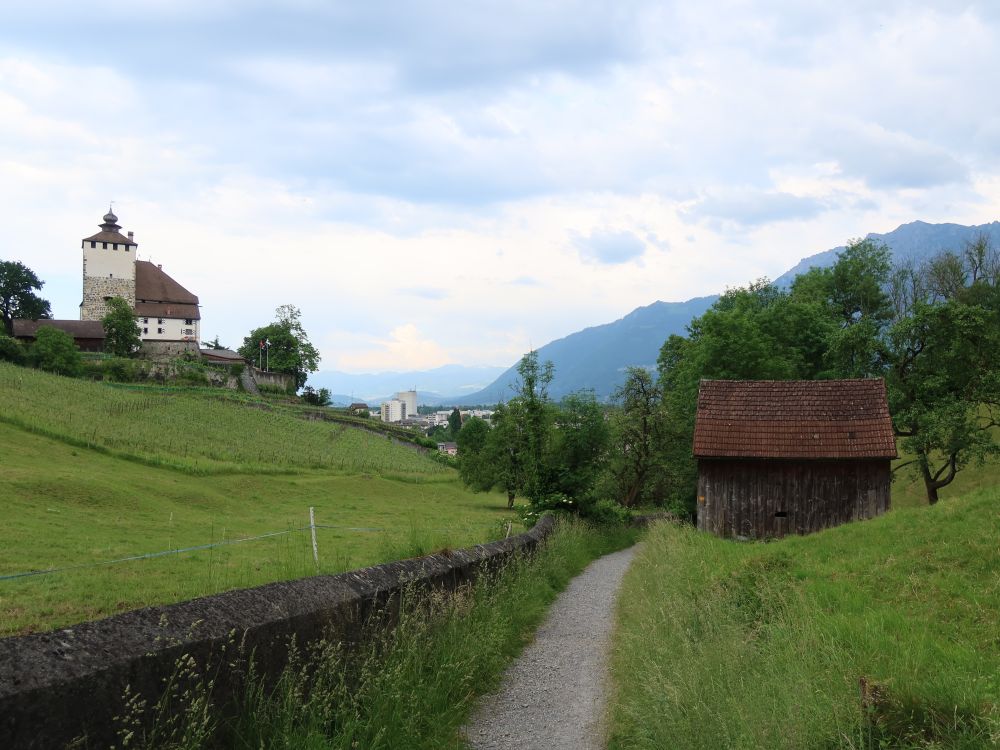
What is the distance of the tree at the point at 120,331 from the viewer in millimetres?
93062

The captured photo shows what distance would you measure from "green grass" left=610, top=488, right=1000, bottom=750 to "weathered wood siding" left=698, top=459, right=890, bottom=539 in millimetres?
11271

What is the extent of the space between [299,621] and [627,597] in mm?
9114

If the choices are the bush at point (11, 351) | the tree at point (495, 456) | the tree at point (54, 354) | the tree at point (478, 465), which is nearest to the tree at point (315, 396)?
the tree at point (54, 354)

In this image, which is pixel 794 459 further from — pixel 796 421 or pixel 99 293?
pixel 99 293

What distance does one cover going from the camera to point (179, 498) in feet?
102

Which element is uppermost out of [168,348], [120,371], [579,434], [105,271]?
[105,271]

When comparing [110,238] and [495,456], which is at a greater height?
[110,238]

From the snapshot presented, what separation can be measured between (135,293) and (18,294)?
49.8ft

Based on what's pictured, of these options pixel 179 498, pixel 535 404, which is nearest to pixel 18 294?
pixel 179 498

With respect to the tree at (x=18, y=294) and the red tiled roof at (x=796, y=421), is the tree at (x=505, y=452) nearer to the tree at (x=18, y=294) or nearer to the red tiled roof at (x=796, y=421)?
the red tiled roof at (x=796, y=421)

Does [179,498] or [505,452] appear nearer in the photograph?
[179,498]

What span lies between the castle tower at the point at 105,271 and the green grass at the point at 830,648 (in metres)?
110

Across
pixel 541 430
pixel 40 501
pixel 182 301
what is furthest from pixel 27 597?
pixel 182 301

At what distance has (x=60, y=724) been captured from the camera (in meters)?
3.39
